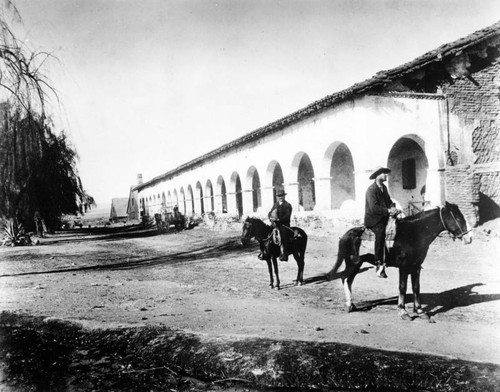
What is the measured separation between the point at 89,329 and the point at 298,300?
10.4 ft

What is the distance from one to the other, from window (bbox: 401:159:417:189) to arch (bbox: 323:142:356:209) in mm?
1909

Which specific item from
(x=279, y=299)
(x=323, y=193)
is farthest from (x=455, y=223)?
(x=323, y=193)

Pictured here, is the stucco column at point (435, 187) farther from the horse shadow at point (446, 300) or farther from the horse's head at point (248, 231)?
the horse's head at point (248, 231)

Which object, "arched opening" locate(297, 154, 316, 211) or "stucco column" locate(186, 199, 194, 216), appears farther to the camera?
"stucco column" locate(186, 199, 194, 216)

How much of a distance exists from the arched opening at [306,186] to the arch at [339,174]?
10.9ft

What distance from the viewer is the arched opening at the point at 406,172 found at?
44.7ft

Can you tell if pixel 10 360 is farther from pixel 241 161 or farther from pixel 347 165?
pixel 241 161

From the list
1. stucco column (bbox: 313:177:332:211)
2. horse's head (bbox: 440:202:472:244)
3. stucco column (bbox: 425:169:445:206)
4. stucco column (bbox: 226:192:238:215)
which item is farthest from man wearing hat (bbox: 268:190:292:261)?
stucco column (bbox: 226:192:238:215)

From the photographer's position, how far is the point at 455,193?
11.3 metres

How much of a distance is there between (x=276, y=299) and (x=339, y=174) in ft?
31.3

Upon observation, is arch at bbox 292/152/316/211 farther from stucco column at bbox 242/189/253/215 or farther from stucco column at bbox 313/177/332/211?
stucco column at bbox 313/177/332/211

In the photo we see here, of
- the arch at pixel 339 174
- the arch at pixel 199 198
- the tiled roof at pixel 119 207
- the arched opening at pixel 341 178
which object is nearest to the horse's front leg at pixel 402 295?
the arch at pixel 339 174

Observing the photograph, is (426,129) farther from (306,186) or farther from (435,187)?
(306,186)

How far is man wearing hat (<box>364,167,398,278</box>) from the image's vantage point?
5.79 meters
